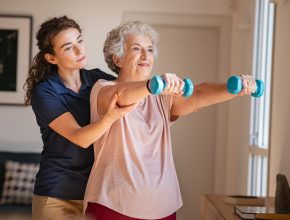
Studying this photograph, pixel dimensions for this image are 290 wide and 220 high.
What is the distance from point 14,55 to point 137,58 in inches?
135

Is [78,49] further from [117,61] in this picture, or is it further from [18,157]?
[18,157]

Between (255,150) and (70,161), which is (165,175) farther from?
(255,150)

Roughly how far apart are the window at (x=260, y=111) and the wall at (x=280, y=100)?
1.47 ft

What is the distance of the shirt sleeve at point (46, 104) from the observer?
72.7 inches

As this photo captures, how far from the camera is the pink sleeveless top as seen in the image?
1658 millimetres

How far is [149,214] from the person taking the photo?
1658 mm

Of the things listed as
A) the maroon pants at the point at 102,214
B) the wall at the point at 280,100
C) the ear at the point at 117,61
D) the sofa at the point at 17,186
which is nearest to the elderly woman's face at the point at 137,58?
the ear at the point at 117,61

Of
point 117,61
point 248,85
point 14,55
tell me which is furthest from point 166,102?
point 14,55

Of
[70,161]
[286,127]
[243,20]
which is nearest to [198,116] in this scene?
[243,20]

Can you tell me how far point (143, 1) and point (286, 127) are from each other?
2.43m

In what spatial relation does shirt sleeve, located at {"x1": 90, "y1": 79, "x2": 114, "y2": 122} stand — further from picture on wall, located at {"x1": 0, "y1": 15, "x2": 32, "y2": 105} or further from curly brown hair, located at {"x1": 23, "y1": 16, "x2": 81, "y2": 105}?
picture on wall, located at {"x1": 0, "y1": 15, "x2": 32, "y2": 105}

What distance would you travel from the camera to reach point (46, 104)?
1.88 metres

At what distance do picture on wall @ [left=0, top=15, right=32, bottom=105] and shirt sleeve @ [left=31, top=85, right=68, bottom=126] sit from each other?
3124 mm

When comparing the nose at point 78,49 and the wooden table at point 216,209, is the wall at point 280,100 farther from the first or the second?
the nose at point 78,49
